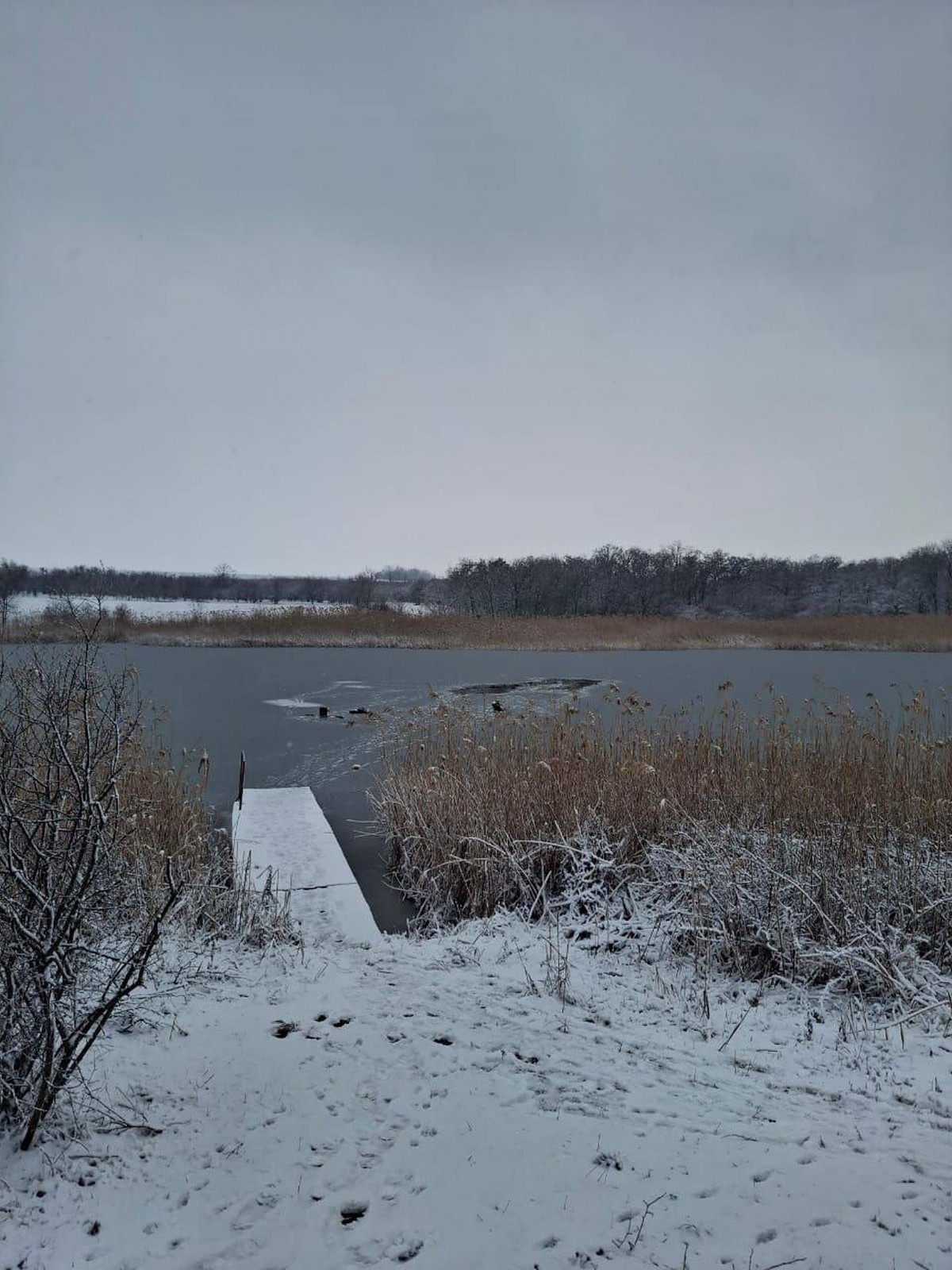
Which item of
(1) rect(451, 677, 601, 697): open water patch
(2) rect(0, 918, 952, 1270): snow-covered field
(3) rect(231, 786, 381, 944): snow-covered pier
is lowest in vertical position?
(3) rect(231, 786, 381, 944): snow-covered pier

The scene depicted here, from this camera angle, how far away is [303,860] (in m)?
5.80

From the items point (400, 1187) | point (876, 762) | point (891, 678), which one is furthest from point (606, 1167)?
point (891, 678)

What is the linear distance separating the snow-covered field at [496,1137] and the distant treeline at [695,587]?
1536 inches

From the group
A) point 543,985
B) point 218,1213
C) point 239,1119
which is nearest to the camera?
point 218,1213

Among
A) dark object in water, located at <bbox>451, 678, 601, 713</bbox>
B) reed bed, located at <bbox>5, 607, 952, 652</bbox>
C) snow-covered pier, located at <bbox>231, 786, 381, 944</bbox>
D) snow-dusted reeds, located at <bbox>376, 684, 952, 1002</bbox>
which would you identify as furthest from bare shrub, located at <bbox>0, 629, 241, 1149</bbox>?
reed bed, located at <bbox>5, 607, 952, 652</bbox>

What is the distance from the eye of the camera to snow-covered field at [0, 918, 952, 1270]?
Answer: 1944 millimetres

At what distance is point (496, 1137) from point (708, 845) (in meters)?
2.43

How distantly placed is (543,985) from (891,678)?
50.0ft

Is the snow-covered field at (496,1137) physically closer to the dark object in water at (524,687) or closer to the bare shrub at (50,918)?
the bare shrub at (50,918)

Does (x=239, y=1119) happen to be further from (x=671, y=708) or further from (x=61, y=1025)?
(x=671, y=708)

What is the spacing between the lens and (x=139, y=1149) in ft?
7.30

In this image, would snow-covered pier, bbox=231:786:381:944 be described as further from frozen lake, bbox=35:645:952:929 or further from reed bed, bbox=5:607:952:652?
reed bed, bbox=5:607:952:652

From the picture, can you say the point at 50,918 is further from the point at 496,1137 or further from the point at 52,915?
the point at 496,1137

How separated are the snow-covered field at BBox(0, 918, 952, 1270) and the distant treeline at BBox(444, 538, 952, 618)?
128 ft
